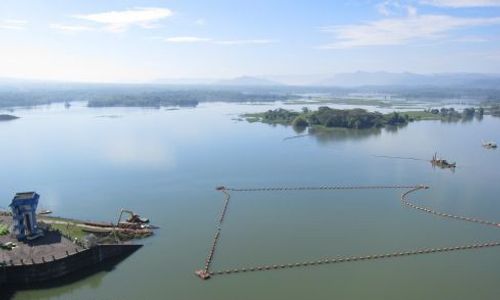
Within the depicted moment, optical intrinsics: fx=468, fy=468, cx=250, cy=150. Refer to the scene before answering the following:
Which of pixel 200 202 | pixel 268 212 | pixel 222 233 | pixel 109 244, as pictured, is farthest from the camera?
pixel 200 202

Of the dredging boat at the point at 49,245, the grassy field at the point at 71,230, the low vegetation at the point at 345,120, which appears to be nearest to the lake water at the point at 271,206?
the dredging boat at the point at 49,245

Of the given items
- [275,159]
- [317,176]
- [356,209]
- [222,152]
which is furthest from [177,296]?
[222,152]

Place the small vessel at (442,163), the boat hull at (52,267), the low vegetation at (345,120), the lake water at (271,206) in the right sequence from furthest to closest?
the low vegetation at (345,120), the small vessel at (442,163), the lake water at (271,206), the boat hull at (52,267)

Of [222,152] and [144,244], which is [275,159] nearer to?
[222,152]

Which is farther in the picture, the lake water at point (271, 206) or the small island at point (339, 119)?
the small island at point (339, 119)

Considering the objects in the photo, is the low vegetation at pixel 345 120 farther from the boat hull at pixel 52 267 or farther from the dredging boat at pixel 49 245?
the boat hull at pixel 52 267

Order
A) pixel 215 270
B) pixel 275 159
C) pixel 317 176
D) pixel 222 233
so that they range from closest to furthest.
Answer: pixel 215 270 → pixel 222 233 → pixel 317 176 → pixel 275 159

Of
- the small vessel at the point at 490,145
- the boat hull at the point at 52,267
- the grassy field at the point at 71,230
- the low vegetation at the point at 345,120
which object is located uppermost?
the low vegetation at the point at 345,120

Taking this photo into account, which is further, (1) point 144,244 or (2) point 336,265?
(1) point 144,244
